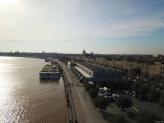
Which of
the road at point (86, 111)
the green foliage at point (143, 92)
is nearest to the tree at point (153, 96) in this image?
the green foliage at point (143, 92)

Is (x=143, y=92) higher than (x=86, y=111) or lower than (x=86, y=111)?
higher

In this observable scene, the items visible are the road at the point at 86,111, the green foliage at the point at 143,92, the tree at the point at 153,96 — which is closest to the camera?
the road at the point at 86,111

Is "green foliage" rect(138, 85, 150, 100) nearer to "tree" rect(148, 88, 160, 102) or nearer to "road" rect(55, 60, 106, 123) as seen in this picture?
"tree" rect(148, 88, 160, 102)

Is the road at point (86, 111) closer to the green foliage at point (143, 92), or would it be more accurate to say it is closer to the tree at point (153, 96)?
the green foliage at point (143, 92)

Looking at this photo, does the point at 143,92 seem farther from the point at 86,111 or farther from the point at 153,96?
the point at 86,111

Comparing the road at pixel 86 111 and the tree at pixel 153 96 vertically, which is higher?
the tree at pixel 153 96

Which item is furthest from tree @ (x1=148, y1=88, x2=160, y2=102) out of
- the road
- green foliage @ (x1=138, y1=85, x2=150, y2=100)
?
the road

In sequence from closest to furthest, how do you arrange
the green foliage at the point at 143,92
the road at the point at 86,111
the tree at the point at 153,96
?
the road at the point at 86,111 → the tree at the point at 153,96 → the green foliage at the point at 143,92

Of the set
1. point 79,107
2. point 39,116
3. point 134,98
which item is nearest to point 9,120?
point 39,116

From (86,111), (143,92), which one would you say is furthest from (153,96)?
(86,111)

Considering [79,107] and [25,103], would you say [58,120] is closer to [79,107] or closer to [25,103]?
[79,107]

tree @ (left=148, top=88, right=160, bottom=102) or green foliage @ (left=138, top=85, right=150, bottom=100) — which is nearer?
tree @ (left=148, top=88, right=160, bottom=102)
